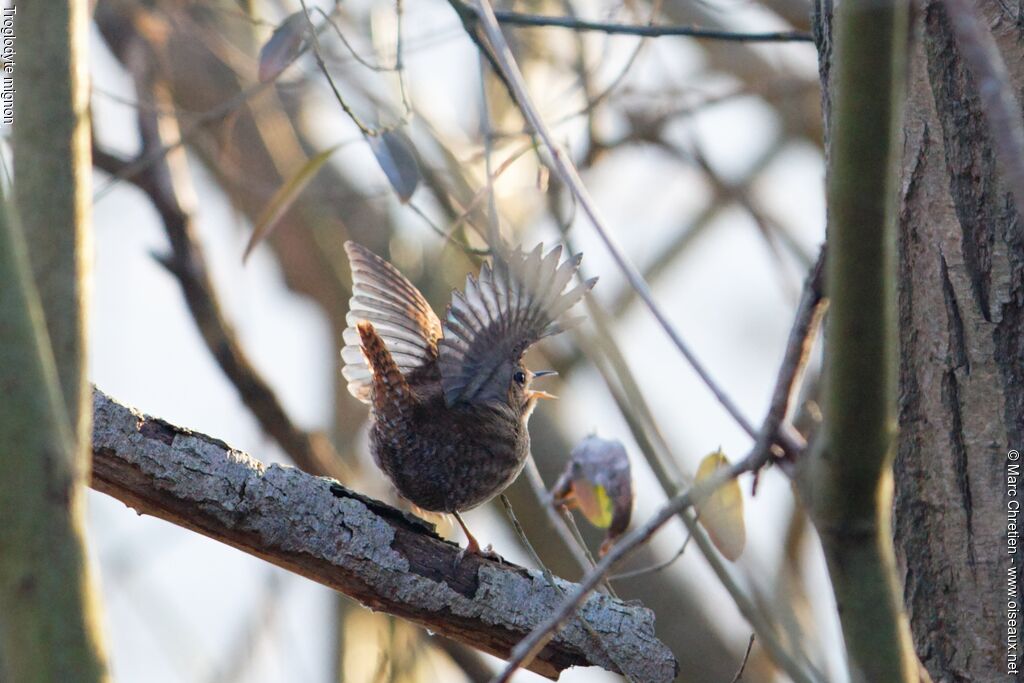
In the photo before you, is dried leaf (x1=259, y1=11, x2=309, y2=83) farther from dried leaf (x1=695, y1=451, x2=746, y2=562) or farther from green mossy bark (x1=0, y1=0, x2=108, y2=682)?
green mossy bark (x1=0, y1=0, x2=108, y2=682)

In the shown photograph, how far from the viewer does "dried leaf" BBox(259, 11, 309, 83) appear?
241 centimetres

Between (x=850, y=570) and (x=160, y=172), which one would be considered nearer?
(x=850, y=570)

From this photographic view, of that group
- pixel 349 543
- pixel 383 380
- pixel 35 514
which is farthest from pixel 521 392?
pixel 35 514

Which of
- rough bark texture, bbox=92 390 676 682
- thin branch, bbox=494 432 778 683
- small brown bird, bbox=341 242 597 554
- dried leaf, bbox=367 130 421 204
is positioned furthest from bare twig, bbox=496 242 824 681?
small brown bird, bbox=341 242 597 554

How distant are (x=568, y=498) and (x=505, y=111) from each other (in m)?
1.95

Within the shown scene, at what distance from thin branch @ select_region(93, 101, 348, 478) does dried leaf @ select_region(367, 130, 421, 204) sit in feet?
3.98

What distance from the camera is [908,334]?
176 centimetres

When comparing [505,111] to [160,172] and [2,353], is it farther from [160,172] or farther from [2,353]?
[2,353]

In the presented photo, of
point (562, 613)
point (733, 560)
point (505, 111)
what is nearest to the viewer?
point (562, 613)

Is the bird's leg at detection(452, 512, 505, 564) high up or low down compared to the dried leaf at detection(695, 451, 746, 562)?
up

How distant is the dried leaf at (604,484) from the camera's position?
216 centimetres

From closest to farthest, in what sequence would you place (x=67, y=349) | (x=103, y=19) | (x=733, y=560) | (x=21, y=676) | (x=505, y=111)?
(x=21, y=676) → (x=67, y=349) → (x=733, y=560) → (x=505, y=111) → (x=103, y=19)

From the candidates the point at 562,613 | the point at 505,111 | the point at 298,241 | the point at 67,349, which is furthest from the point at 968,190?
the point at 298,241

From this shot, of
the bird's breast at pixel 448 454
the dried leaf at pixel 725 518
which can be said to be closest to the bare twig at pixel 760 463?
the dried leaf at pixel 725 518
